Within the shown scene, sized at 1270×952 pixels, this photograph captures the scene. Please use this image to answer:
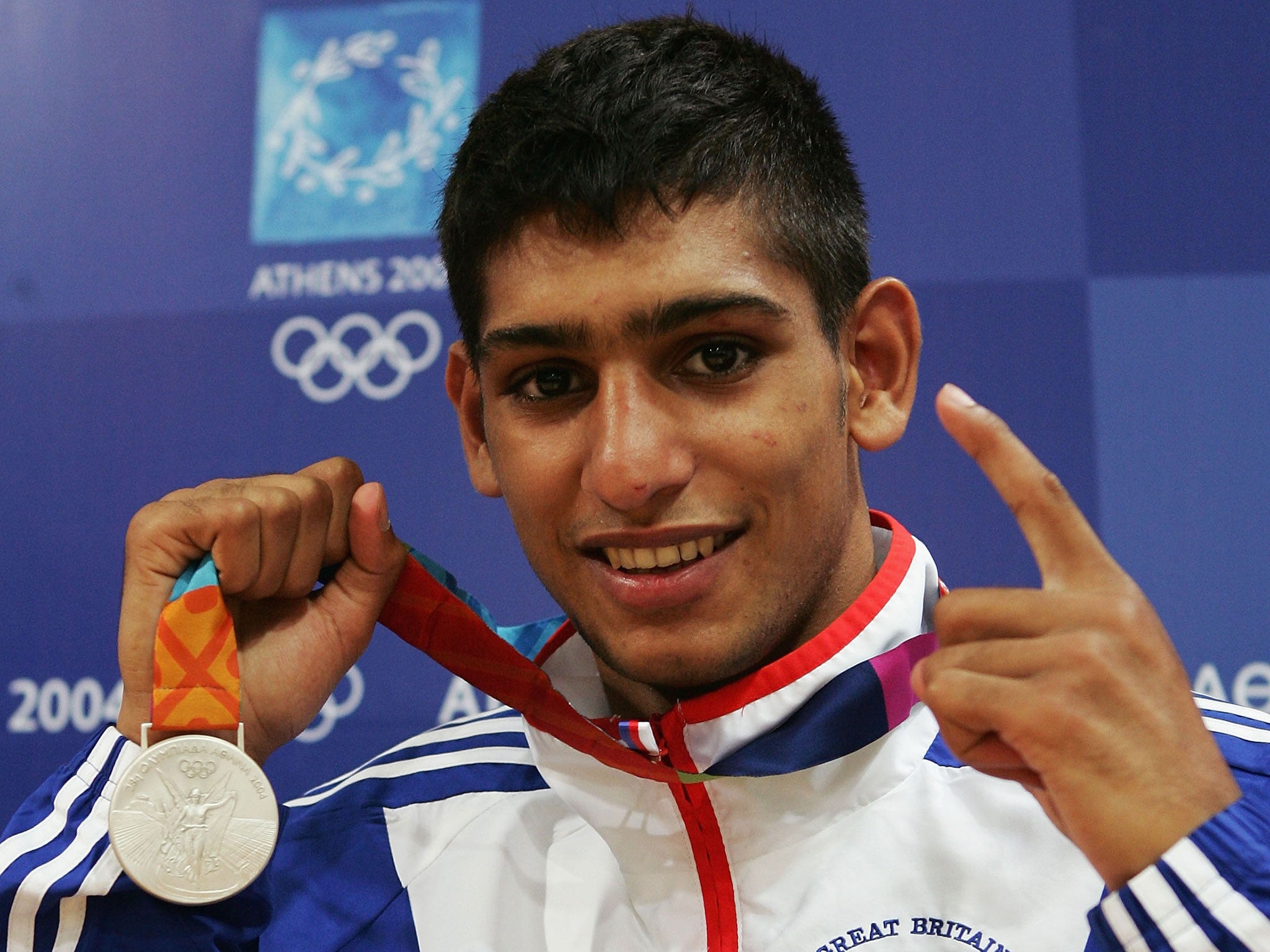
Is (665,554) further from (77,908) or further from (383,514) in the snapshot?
(77,908)

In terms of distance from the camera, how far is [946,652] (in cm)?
84

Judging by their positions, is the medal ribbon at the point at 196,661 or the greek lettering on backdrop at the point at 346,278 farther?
the greek lettering on backdrop at the point at 346,278

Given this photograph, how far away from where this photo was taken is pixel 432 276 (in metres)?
1.82

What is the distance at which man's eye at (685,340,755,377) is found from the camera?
112cm

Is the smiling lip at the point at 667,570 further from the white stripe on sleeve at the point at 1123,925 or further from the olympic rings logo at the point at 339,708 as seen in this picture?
the olympic rings logo at the point at 339,708

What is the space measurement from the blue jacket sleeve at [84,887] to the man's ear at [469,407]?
45 cm

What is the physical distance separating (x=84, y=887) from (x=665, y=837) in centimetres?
52

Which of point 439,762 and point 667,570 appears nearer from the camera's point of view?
point 667,570

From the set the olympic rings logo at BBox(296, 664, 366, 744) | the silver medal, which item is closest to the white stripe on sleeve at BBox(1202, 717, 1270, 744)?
the silver medal

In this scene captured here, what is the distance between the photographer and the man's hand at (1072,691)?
77cm

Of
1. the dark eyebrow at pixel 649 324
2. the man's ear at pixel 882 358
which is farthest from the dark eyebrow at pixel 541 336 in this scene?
the man's ear at pixel 882 358

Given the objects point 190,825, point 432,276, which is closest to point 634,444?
point 190,825

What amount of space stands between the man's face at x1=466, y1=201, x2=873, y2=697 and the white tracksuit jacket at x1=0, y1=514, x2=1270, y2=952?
80mm

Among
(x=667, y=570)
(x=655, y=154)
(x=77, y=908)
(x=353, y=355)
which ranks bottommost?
(x=77, y=908)
